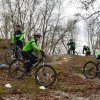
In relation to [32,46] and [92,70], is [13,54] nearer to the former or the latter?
[32,46]

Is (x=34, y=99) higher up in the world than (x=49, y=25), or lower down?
lower down

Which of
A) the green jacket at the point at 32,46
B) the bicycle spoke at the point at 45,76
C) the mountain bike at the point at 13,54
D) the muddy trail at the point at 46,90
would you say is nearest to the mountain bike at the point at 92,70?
the muddy trail at the point at 46,90

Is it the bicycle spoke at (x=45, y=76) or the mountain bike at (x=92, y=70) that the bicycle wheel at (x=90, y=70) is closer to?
the mountain bike at (x=92, y=70)

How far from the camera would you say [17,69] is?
44.7 ft

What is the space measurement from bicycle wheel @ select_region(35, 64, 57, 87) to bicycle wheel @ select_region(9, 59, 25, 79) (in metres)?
0.94

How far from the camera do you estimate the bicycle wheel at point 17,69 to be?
13580 mm

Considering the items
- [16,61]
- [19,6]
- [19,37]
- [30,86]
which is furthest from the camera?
[19,6]

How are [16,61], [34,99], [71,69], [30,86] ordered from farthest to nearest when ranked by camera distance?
1. [71,69]
2. [16,61]
3. [30,86]
4. [34,99]

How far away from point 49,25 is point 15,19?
545 centimetres

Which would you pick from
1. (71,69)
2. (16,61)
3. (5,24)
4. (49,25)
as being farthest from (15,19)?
(16,61)

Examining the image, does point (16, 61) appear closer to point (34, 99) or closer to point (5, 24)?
point (34, 99)

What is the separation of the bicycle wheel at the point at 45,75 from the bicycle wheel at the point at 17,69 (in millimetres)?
935

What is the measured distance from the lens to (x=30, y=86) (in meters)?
12.6

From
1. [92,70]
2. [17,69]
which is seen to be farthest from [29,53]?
[92,70]
